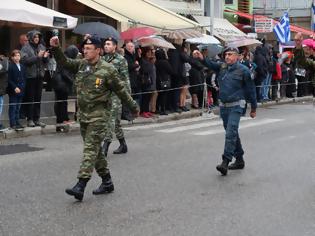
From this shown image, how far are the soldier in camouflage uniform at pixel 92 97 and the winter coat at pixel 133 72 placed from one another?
7.44 meters

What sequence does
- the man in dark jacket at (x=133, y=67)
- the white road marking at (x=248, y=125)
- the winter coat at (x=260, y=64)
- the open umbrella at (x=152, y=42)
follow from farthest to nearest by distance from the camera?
the winter coat at (x=260, y=64) → the open umbrella at (x=152, y=42) → the man in dark jacket at (x=133, y=67) → the white road marking at (x=248, y=125)

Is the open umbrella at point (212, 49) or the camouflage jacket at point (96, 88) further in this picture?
the open umbrella at point (212, 49)

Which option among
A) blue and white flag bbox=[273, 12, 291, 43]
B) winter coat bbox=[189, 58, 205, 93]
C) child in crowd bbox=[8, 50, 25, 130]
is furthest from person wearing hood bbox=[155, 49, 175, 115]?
blue and white flag bbox=[273, 12, 291, 43]

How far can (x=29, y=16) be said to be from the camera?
13.5 metres

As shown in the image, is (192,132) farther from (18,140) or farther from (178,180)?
(178,180)

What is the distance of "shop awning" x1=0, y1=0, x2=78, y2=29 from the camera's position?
521 inches

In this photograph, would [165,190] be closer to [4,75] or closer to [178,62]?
[4,75]

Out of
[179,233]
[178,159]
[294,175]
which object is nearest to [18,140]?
[178,159]

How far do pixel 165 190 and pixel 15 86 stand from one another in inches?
234

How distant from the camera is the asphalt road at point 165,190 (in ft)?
20.3

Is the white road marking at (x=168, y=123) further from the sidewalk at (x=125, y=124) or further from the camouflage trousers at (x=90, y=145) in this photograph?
the camouflage trousers at (x=90, y=145)

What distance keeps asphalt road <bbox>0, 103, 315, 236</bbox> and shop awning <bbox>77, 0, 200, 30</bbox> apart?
6480mm

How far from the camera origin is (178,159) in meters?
10.2

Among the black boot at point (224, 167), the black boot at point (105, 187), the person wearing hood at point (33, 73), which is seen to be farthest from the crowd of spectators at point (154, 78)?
the black boot at point (105, 187)
